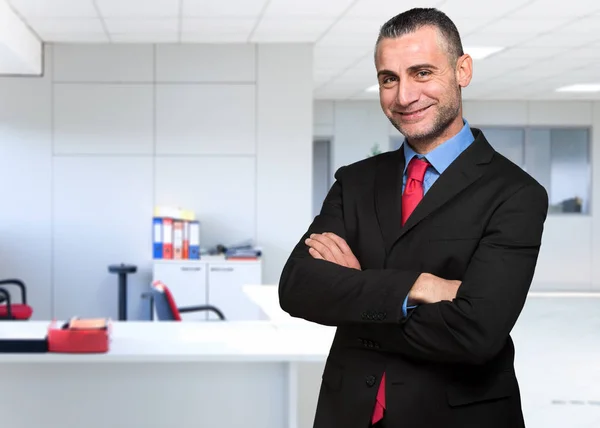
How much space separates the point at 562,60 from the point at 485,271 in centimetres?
860

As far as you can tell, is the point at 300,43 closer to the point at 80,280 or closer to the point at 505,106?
the point at 80,280

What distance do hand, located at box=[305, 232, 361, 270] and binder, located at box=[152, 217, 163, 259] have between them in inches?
239

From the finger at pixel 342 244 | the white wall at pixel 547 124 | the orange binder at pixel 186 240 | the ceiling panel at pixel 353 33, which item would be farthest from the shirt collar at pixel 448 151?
the white wall at pixel 547 124

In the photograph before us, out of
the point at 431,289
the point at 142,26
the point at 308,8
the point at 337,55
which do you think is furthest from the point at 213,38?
the point at 431,289

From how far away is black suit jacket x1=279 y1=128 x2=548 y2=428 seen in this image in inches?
62.3

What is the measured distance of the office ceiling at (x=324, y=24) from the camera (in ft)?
21.9

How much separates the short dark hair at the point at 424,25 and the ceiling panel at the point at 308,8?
499 cm

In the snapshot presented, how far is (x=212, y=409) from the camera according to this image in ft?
12.1

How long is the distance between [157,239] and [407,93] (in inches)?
248

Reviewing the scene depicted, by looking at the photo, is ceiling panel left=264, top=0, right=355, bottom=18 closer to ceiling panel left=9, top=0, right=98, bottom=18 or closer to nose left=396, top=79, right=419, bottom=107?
ceiling panel left=9, top=0, right=98, bottom=18

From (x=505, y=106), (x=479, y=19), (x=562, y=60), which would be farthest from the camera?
(x=505, y=106)

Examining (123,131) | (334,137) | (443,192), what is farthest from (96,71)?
(443,192)

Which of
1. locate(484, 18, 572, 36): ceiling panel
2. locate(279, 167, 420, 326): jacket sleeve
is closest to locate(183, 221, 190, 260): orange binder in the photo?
locate(484, 18, 572, 36): ceiling panel

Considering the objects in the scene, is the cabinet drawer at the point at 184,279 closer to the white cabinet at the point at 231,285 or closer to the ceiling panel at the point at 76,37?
the white cabinet at the point at 231,285
